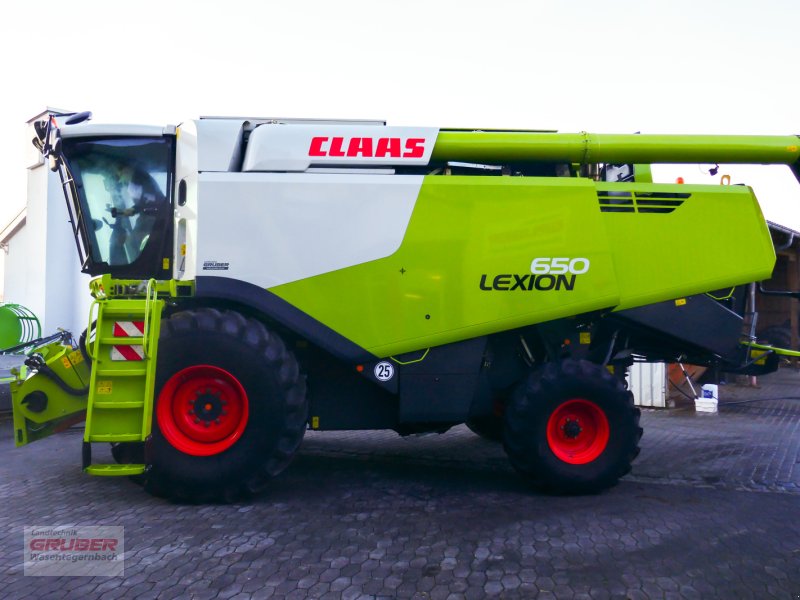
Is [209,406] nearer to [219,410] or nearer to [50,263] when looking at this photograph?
[219,410]

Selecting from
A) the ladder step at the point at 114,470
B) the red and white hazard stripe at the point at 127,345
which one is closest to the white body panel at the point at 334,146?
the red and white hazard stripe at the point at 127,345

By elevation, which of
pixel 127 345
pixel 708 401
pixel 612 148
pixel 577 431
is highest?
pixel 612 148

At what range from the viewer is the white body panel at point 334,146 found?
190 inches

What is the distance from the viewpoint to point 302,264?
4754mm

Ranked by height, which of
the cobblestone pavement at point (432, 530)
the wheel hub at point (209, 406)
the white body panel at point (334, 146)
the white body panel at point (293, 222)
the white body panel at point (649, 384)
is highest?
the white body panel at point (334, 146)

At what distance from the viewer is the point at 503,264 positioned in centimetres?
492

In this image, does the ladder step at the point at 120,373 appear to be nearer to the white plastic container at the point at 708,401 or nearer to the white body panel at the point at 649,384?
the white body panel at the point at 649,384

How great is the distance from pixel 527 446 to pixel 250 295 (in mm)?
2478

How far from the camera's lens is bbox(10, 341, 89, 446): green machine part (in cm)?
484

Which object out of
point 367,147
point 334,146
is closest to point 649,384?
point 367,147

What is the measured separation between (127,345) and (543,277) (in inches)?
126

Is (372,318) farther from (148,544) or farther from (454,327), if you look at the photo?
(148,544)

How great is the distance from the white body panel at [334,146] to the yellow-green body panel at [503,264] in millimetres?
368

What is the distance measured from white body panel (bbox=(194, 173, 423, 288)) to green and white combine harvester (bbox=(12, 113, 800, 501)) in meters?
0.02
